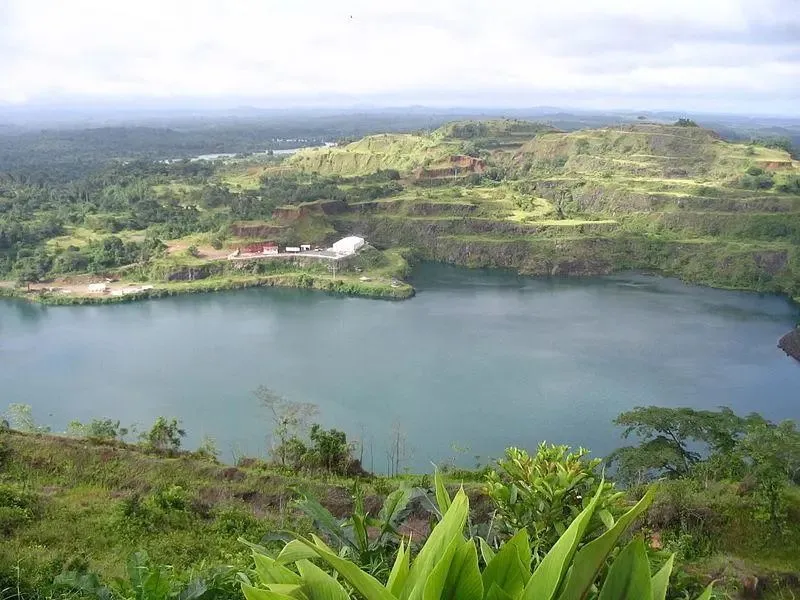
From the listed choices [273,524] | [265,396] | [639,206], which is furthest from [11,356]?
[639,206]

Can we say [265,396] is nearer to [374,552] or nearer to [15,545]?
[15,545]

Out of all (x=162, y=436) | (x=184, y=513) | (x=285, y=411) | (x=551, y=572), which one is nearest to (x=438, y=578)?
(x=551, y=572)

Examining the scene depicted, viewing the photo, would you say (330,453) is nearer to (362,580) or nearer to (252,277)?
(362,580)

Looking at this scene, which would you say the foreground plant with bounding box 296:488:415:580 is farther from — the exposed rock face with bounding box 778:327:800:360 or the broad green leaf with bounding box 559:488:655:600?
the exposed rock face with bounding box 778:327:800:360

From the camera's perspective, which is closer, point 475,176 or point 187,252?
point 187,252

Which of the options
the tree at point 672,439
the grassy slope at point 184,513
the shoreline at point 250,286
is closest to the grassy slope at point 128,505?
the grassy slope at point 184,513
